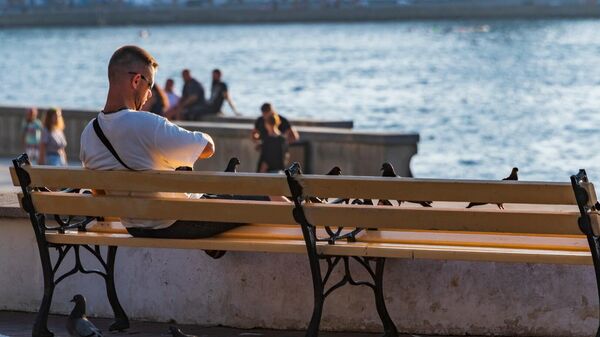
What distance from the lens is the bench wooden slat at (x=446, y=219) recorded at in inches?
235

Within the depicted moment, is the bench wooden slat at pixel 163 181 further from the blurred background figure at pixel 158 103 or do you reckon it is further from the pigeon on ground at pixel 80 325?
the blurred background figure at pixel 158 103

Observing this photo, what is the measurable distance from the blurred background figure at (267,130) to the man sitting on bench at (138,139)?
39.1 feet

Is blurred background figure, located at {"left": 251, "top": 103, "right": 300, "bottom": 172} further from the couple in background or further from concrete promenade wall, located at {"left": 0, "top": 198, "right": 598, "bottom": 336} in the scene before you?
concrete promenade wall, located at {"left": 0, "top": 198, "right": 598, "bottom": 336}

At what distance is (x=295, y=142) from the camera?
64.5 ft

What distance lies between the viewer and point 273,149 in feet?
60.3

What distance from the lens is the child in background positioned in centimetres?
1839

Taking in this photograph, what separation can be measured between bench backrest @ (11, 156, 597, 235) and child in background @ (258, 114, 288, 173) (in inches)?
456

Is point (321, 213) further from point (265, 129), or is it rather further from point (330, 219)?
point (265, 129)

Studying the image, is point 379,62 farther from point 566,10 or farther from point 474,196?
point 474,196

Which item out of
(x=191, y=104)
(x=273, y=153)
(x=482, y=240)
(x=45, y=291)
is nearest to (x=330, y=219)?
(x=482, y=240)

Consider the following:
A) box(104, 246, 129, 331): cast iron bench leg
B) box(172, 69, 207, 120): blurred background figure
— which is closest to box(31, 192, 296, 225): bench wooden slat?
box(104, 246, 129, 331): cast iron bench leg

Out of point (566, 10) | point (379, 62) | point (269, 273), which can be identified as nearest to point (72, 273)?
point (269, 273)

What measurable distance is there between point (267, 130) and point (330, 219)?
12451mm

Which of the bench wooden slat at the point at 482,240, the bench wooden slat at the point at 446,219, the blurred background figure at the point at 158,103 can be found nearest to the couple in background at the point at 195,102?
the blurred background figure at the point at 158,103
